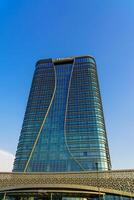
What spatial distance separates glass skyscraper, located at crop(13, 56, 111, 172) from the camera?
9175 cm

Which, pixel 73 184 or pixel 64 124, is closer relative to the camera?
pixel 73 184

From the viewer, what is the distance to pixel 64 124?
101750mm

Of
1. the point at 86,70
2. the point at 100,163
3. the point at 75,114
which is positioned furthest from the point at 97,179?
the point at 86,70

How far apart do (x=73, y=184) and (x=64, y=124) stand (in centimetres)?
5128

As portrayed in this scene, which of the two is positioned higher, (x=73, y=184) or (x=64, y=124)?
(x=64, y=124)

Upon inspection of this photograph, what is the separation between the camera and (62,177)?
193 ft

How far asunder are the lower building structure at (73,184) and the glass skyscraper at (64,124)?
29.2 m

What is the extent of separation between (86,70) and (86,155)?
53718 mm

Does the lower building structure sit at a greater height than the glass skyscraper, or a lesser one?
lesser

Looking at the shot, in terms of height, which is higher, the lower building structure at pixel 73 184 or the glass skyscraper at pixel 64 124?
the glass skyscraper at pixel 64 124

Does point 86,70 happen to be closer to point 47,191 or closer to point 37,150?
point 37,150

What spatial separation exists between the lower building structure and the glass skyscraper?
95.8ft

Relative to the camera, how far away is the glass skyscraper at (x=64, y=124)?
3612 inches

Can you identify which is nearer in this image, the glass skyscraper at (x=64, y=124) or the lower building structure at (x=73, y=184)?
the lower building structure at (x=73, y=184)
